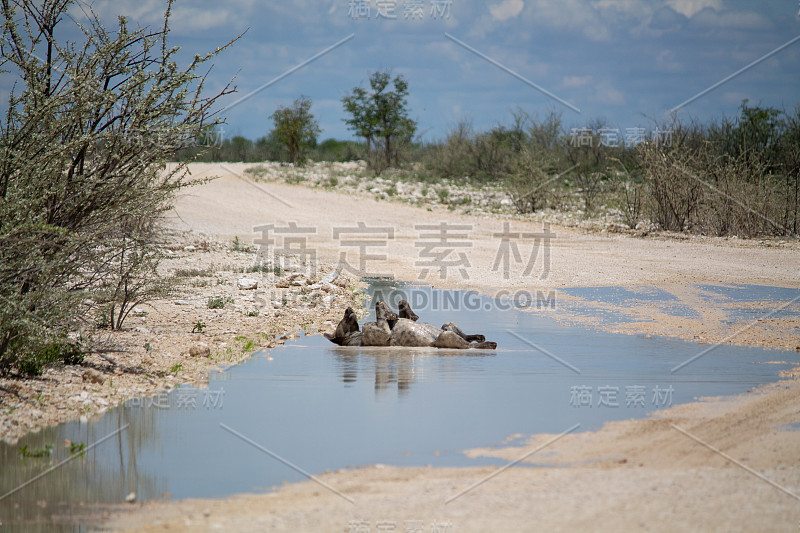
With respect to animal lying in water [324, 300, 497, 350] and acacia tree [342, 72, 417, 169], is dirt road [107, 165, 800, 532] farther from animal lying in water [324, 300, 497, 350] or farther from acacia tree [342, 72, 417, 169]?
acacia tree [342, 72, 417, 169]

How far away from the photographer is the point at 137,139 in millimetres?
7469

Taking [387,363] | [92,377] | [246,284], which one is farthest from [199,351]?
[246,284]

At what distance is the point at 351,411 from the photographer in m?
6.48

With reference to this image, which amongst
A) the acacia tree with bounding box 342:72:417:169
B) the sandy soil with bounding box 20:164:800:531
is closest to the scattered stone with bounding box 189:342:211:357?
the sandy soil with bounding box 20:164:800:531

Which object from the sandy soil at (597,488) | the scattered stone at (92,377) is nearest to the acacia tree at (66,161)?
the scattered stone at (92,377)

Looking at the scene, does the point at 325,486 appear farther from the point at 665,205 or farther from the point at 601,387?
the point at 665,205

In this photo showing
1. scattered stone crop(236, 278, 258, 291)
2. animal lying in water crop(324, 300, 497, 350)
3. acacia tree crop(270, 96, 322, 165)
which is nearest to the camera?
animal lying in water crop(324, 300, 497, 350)

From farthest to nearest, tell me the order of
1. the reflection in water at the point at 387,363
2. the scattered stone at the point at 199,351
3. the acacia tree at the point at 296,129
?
1. the acacia tree at the point at 296,129
2. the scattered stone at the point at 199,351
3. the reflection in water at the point at 387,363

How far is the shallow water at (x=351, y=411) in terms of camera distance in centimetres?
496

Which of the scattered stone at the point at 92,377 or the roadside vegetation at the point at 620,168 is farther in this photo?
the roadside vegetation at the point at 620,168

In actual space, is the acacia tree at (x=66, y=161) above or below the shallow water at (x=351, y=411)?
above

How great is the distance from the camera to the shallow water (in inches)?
195

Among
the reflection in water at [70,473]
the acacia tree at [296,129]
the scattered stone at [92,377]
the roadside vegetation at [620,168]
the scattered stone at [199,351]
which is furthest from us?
the acacia tree at [296,129]

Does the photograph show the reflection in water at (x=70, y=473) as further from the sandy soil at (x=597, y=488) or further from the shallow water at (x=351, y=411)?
the sandy soil at (x=597, y=488)
